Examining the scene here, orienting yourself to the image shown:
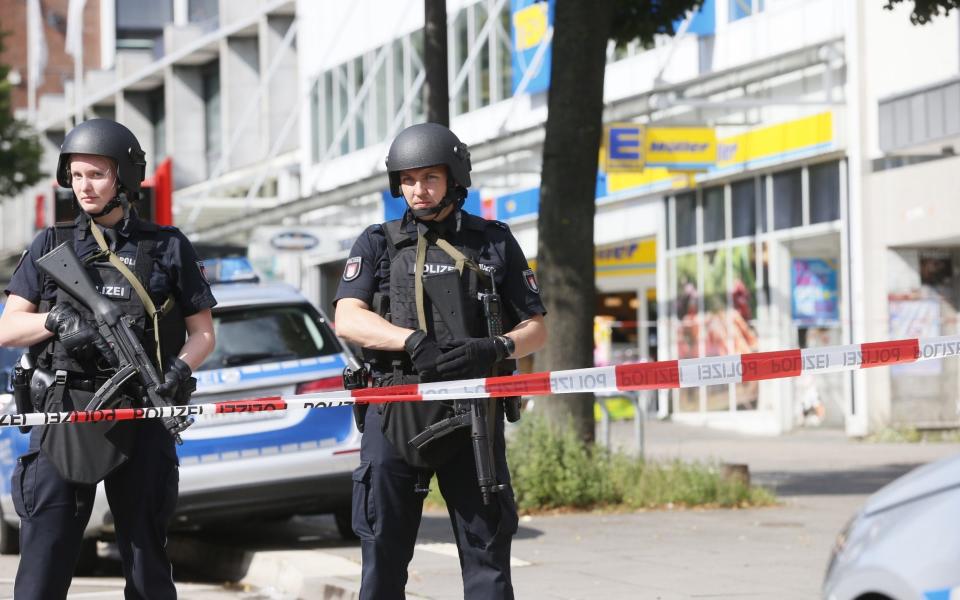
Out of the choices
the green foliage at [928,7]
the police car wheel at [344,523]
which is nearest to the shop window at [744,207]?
the green foliage at [928,7]

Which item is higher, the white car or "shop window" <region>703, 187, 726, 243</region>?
"shop window" <region>703, 187, 726, 243</region>

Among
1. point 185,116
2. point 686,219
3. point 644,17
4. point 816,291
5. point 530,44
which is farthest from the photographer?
point 185,116

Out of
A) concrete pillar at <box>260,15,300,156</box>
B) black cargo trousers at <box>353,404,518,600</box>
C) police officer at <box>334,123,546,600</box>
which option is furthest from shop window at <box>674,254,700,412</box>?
black cargo trousers at <box>353,404,518,600</box>

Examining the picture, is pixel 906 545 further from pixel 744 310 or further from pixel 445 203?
pixel 744 310

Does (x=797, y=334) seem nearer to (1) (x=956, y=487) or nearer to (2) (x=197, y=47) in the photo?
(1) (x=956, y=487)

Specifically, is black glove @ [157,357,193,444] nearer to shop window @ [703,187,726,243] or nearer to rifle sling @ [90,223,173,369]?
rifle sling @ [90,223,173,369]

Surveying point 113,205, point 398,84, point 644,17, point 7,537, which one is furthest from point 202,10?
point 113,205

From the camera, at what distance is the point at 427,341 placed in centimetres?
516

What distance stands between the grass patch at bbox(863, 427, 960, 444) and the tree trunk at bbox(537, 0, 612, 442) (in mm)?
10161

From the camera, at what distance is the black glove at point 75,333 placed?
202 inches

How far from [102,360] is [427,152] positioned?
121cm

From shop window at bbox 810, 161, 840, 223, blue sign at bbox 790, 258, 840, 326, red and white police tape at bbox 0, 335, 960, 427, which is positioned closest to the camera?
red and white police tape at bbox 0, 335, 960, 427

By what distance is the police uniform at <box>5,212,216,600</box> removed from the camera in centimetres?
515

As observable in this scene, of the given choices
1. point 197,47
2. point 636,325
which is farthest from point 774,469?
point 197,47
